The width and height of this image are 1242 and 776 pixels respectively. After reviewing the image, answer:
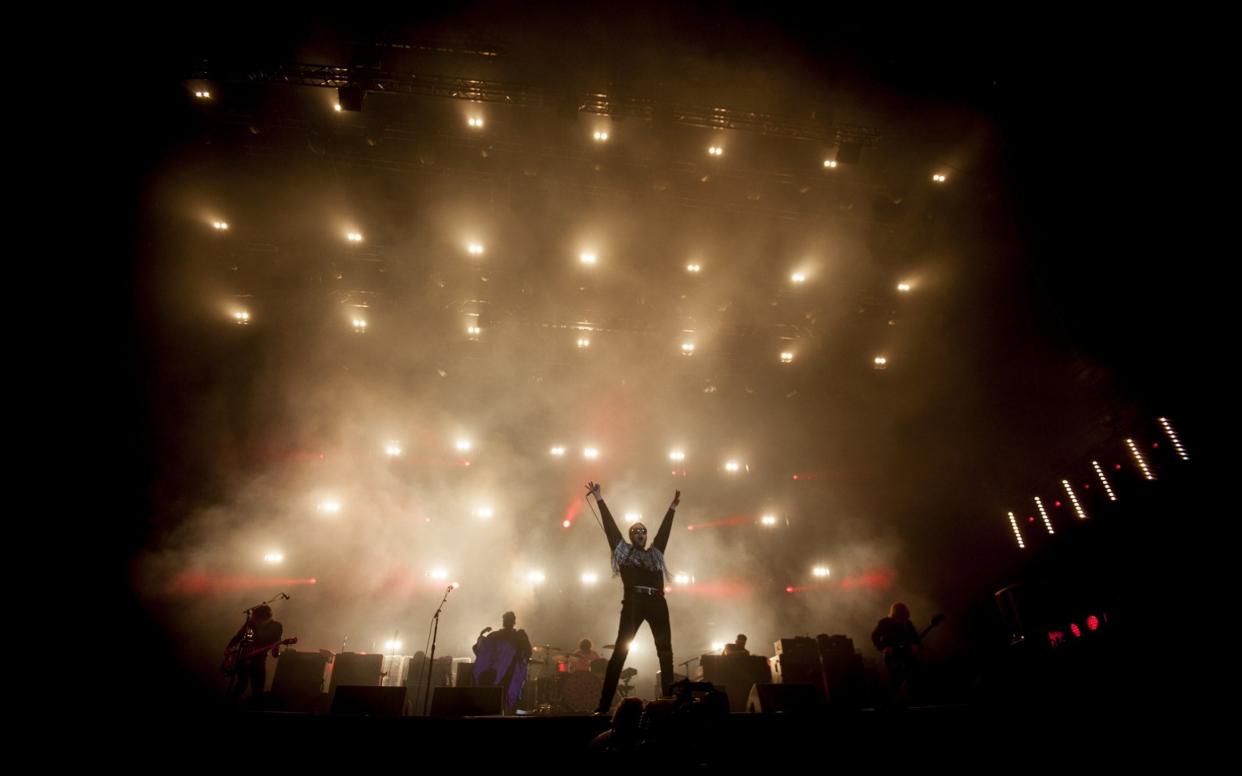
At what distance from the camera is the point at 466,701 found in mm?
4812

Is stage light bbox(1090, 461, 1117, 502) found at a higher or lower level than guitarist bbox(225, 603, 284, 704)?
higher

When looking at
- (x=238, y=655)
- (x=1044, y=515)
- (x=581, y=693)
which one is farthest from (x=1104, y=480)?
(x=238, y=655)

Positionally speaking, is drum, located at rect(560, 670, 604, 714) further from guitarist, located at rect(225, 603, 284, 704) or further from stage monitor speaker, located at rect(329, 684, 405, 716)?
guitarist, located at rect(225, 603, 284, 704)

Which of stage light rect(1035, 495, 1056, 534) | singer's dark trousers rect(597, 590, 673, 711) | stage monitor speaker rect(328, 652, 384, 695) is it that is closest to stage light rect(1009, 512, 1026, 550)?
stage light rect(1035, 495, 1056, 534)

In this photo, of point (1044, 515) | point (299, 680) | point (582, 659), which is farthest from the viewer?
point (1044, 515)

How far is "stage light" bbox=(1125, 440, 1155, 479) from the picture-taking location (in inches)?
317

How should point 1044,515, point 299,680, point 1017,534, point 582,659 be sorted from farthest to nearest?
1. point 1017,534
2. point 1044,515
3. point 582,659
4. point 299,680

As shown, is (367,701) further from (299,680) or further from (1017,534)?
(1017,534)

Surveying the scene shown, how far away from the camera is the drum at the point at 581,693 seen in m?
7.54

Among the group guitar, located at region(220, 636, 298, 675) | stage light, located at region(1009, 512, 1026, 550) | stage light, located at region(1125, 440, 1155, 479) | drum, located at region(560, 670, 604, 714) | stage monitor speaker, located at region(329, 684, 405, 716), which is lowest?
drum, located at region(560, 670, 604, 714)

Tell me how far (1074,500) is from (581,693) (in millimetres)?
10893

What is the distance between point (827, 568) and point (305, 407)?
1732cm

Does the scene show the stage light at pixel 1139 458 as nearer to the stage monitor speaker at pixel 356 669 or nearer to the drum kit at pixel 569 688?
the drum kit at pixel 569 688

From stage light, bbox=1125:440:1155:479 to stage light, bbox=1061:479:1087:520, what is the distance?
152 centimetres
